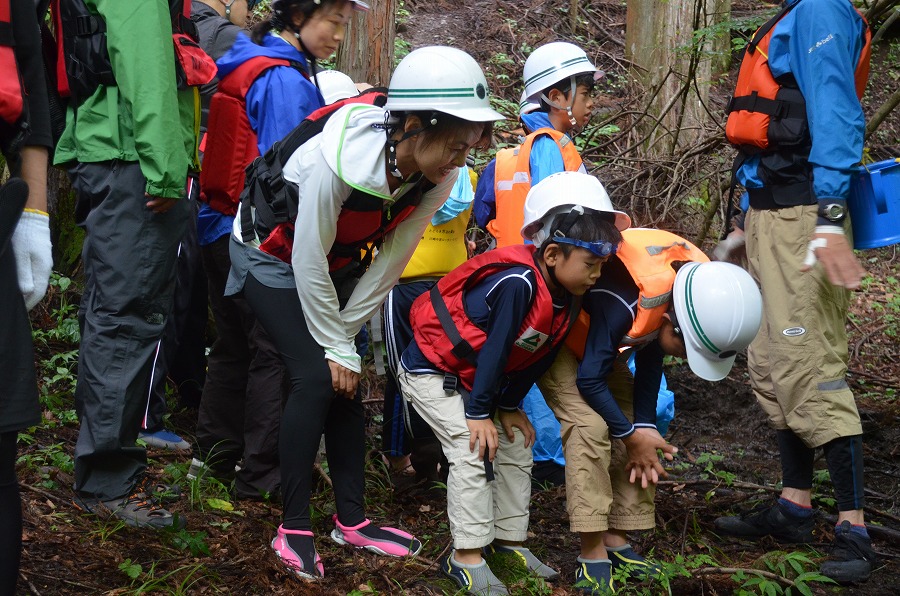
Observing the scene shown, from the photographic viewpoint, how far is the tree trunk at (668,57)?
7.76m

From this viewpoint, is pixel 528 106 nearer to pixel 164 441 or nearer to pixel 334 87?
pixel 334 87

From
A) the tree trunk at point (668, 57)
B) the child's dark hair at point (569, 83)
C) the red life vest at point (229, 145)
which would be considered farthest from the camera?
the tree trunk at point (668, 57)

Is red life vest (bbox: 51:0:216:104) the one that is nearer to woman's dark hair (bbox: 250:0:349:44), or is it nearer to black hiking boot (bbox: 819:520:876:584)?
woman's dark hair (bbox: 250:0:349:44)

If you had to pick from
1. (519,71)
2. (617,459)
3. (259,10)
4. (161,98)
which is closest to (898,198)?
(617,459)

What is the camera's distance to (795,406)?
393 cm

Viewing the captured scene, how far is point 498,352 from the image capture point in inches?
130

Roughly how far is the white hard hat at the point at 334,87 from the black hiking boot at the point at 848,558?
3129 mm

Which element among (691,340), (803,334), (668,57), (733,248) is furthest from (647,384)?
(668,57)

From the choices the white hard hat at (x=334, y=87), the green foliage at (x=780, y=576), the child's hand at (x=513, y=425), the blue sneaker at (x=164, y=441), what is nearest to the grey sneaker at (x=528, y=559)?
the child's hand at (x=513, y=425)

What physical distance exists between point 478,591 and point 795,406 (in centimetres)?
171

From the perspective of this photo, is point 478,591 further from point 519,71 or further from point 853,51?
point 519,71

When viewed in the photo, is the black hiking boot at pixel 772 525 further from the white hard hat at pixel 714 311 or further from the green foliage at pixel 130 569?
the green foliage at pixel 130 569

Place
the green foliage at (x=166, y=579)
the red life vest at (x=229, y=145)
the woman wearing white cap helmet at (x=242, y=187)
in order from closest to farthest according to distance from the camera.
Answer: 1. the green foliage at (x=166, y=579)
2. the woman wearing white cap helmet at (x=242, y=187)
3. the red life vest at (x=229, y=145)

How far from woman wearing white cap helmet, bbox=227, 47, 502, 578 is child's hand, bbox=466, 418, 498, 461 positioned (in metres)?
0.48
